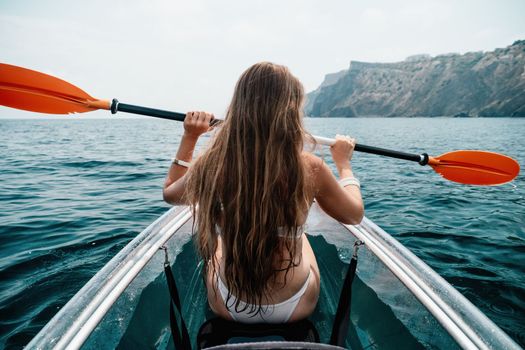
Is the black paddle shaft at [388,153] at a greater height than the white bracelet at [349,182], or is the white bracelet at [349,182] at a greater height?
the black paddle shaft at [388,153]

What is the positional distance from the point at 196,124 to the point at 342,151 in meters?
0.95

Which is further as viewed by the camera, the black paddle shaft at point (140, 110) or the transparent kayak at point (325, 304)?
the black paddle shaft at point (140, 110)

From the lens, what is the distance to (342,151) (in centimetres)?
201

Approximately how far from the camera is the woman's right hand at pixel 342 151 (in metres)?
1.99

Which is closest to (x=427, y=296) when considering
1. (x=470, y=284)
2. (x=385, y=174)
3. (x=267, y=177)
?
(x=267, y=177)

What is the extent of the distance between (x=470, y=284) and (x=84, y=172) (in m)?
10.2

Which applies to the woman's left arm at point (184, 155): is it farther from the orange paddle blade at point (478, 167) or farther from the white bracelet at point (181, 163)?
the orange paddle blade at point (478, 167)

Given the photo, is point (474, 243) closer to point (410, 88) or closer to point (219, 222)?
point (219, 222)

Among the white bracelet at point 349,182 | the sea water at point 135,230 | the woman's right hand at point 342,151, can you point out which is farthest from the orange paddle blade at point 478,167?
the white bracelet at point 349,182

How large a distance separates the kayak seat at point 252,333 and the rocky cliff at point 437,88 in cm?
9234

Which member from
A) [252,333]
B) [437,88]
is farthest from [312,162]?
[437,88]

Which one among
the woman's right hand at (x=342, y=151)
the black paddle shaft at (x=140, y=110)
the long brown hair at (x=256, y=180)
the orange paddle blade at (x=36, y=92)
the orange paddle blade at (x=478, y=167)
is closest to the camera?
the long brown hair at (x=256, y=180)

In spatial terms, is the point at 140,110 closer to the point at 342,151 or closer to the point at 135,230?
the point at 342,151

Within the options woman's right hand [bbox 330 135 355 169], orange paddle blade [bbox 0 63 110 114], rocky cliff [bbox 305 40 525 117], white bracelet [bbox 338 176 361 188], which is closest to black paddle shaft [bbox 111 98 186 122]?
orange paddle blade [bbox 0 63 110 114]
